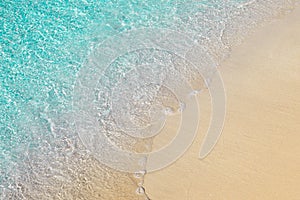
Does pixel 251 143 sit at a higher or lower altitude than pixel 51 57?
lower

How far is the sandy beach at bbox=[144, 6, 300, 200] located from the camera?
4.35 metres

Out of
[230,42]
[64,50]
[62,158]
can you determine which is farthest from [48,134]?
[230,42]

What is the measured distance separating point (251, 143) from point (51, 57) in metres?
3.44

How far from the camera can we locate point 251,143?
477 centimetres

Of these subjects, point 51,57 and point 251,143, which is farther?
point 51,57

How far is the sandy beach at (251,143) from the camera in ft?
14.3

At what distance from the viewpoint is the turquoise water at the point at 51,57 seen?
504 cm

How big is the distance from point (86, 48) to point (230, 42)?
232 centimetres

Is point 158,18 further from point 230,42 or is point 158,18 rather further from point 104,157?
point 104,157

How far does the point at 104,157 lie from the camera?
4.99 metres

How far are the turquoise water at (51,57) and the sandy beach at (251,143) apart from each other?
0.91 m

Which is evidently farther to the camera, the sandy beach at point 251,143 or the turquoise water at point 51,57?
the turquoise water at point 51,57

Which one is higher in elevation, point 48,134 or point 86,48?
point 86,48

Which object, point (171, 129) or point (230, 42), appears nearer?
point (171, 129)
